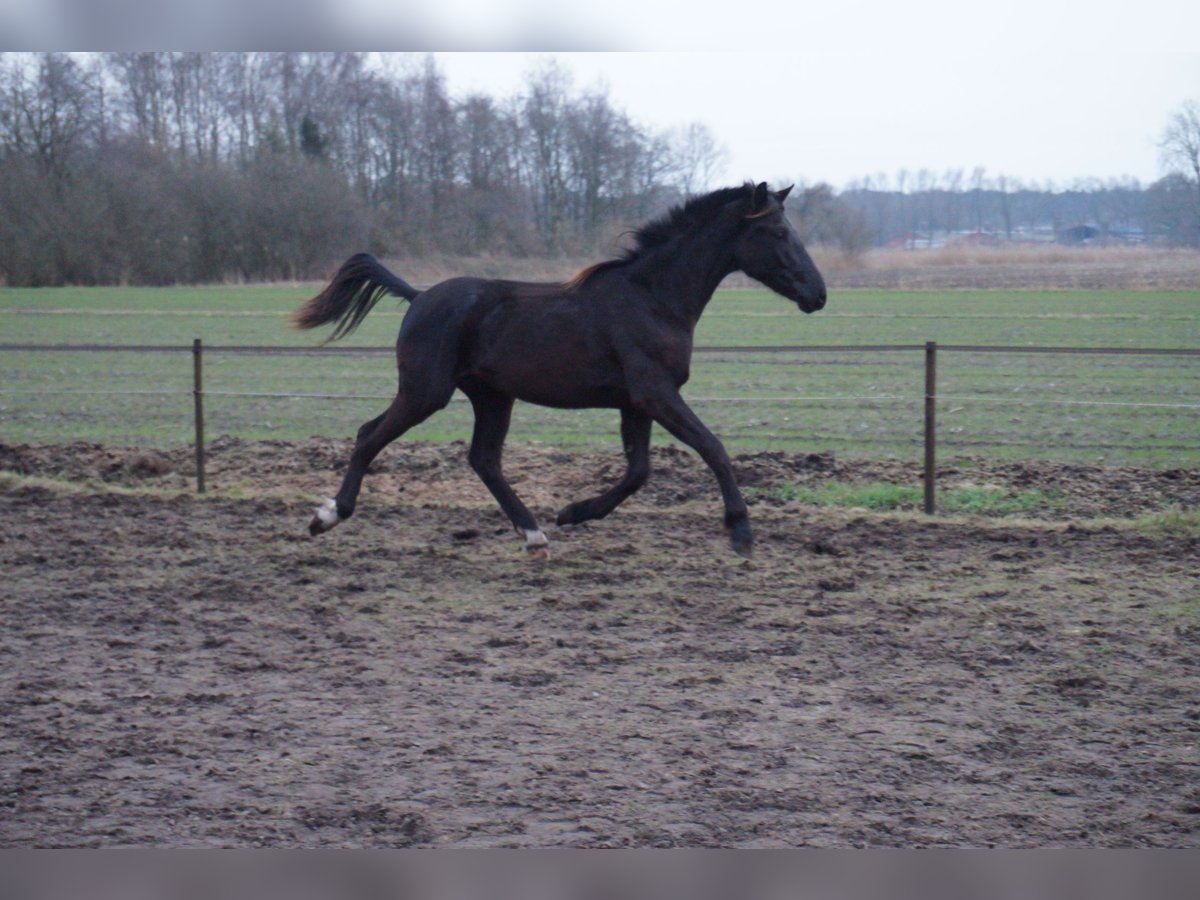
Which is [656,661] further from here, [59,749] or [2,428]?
[2,428]

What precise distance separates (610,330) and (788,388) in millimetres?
8816

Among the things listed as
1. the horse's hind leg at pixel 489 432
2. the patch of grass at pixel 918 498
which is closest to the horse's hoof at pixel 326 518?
the horse's hind leg at pixel 489 432

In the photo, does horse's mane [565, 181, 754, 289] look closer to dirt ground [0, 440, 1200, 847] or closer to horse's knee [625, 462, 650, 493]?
horse's knee [625, 462, 650, 493]

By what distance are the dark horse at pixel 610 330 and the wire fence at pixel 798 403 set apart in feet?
5.79

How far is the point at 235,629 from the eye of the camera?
5324 mm

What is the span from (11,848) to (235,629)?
236 centimetres

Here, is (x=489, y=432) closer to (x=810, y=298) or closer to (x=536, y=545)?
(x=536, y=545)

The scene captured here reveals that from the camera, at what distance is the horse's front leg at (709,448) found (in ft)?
20.6

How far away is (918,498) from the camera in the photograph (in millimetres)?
8188

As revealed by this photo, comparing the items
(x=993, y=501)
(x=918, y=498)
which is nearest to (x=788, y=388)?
(x=918, y=498)

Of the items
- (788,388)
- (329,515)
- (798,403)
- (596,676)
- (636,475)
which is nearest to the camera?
(596,676)

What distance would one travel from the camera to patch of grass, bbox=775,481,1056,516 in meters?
7.95

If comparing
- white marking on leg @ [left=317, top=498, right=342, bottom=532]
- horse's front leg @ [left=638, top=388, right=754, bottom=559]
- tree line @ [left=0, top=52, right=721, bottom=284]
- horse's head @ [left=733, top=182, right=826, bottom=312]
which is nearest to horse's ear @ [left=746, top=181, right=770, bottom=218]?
horse's head @ [left=733, top=182, right=826, bottom=312]

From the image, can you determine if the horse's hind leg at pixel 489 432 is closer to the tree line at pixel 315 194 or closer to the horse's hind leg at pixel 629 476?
the horse's hind leg at pixel 629 476
